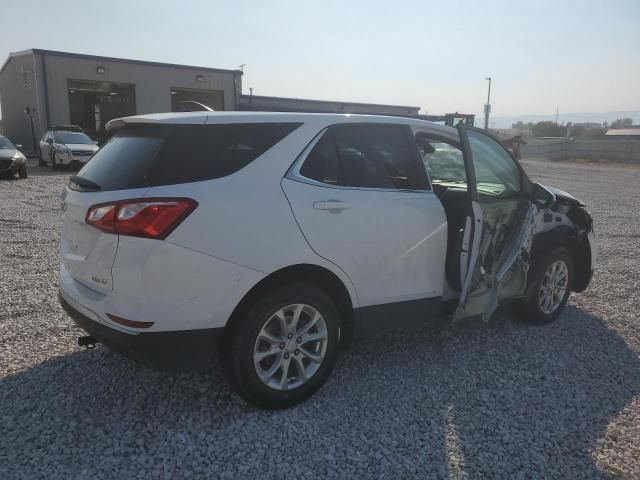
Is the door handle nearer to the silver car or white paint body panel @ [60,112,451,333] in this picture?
white paint body panel @ [60,112,451,333]

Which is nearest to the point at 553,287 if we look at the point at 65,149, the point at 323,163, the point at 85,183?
the point at 323,163

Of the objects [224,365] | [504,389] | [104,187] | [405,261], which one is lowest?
[504,389]

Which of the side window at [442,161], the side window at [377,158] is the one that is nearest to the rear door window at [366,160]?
the side window at [377,158]

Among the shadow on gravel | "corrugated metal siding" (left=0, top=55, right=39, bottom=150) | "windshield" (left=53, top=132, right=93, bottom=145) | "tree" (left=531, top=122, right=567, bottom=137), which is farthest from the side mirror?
"tree" (left=531, top=122, right=567, bottom=137)

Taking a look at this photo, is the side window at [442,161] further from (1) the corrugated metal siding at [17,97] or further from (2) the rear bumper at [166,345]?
(1) the corrugated metal siding at [17,97]

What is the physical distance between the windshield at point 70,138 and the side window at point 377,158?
18.8 metres

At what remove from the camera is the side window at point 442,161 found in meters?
4.29

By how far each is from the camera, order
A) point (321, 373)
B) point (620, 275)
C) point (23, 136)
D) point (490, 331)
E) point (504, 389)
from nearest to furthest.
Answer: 1. point (321, 373)
2. point (504, 389)
3. point (490, 331)
4. point (620, 275)
5. point (23, 136)

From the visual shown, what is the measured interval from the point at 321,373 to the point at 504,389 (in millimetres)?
1295

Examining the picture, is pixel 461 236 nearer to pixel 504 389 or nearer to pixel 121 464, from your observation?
pixel 504 389

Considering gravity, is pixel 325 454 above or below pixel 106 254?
below

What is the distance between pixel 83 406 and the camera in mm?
3227

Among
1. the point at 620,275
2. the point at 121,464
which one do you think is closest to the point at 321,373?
the point at 121,464

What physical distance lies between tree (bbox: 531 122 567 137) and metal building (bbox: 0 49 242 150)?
58654 millimetres
